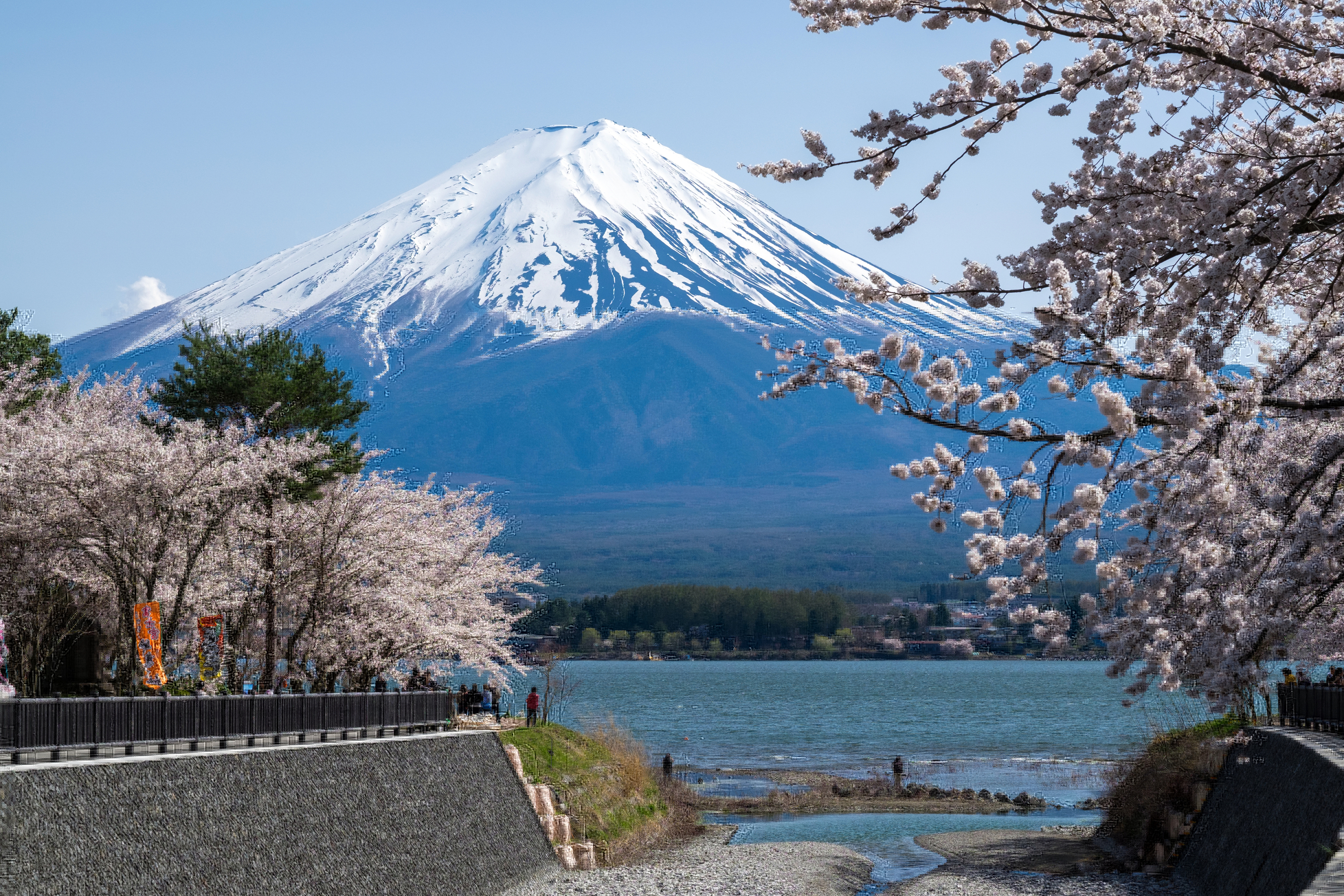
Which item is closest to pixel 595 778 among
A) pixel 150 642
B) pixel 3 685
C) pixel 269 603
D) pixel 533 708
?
pixel 533 708

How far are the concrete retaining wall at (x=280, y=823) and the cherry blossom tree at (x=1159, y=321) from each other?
943cm

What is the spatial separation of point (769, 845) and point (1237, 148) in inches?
1068

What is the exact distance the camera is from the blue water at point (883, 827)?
3400 centimetres

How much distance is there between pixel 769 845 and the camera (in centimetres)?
3278

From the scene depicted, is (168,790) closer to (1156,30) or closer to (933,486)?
(933,486)

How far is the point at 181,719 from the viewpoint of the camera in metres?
18.2

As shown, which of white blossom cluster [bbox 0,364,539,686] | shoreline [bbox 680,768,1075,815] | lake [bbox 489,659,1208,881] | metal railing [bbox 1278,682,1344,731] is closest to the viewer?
metal railing [bbox 1278,682,1344,731]

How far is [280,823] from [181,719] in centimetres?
198

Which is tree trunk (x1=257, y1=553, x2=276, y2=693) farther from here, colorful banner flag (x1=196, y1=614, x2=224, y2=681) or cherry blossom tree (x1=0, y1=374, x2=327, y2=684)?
cherry blossom tree (x1=0, y1=374, x2=327, y2=684)

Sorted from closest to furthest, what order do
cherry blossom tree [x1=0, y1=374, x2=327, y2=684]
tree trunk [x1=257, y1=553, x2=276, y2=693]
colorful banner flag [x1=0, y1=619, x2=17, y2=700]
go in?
1. colorful banner flag [x1=0, y1=619, x2=17, y2=700]
2. cherry blossom tree [x1=0, y1=374, x2=327, y2=684]
3. tree trunk [x1=257, y1=553, x2=276, y2=693]

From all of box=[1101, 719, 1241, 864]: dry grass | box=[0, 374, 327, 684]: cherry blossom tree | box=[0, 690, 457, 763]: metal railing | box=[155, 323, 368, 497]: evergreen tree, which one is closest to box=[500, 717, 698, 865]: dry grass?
box=[0, 690, 457, 763]: metal railing

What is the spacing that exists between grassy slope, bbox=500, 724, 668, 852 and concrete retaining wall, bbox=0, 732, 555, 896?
2072 mm

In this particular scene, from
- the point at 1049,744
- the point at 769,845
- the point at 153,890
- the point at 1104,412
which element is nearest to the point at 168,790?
the point at 153,890

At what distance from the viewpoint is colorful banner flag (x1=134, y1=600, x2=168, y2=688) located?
22297 mm
